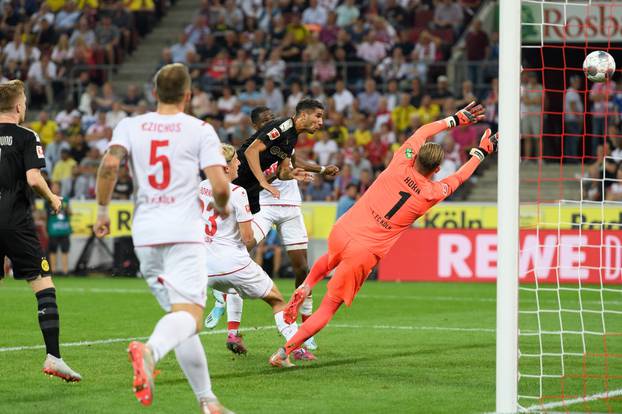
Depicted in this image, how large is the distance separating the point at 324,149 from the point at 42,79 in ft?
31.3

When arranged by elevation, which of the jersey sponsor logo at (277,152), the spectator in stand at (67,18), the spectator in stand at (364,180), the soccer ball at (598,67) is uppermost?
the spectator in stand at (67,18)

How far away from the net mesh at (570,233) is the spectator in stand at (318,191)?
4384 millimetres

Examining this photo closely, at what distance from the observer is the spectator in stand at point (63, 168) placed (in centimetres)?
2703

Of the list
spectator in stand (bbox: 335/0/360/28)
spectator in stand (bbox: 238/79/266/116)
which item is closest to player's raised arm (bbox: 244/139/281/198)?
spectator in stand (bbox: 238/79/266/116)

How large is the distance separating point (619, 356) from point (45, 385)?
5721 mm

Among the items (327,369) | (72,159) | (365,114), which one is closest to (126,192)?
(72,159)

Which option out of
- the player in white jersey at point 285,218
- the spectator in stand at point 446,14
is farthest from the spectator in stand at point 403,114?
the player in white jersey at point 285,218

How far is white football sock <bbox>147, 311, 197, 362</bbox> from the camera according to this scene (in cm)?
689

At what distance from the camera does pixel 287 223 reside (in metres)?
13.1

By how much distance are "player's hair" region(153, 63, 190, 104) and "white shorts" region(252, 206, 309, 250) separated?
5.68 meters

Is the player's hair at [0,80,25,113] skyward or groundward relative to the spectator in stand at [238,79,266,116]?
groundward

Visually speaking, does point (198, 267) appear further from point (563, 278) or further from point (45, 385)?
point (563, 278)

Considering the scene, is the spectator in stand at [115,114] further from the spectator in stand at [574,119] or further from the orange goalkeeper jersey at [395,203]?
the orange goalkeeper jersey at [395,203]

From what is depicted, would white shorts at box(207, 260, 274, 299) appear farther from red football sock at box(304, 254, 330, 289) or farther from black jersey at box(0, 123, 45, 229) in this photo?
black jersey at box(0, 123, 45, 229)
